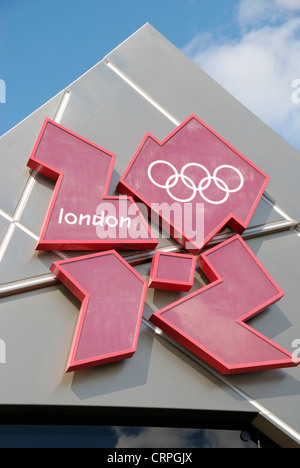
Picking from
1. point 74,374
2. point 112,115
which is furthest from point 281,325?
point 112,115

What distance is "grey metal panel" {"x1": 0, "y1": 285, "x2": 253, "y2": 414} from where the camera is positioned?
18.7 ft

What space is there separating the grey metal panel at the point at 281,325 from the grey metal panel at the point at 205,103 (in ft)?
2.52

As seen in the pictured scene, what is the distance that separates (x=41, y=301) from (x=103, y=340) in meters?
0.87

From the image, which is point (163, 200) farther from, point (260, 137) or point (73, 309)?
point (260, 137)

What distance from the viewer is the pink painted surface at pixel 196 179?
7.19 metres

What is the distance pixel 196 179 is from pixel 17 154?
246 centimetres

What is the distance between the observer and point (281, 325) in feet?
23.1

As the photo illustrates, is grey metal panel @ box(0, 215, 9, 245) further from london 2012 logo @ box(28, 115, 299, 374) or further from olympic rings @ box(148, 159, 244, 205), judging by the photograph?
olympic rings @ box(148, 159, 244, 205)

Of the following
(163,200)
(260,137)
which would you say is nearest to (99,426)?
(163,200)

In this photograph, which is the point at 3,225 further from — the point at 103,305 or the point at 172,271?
the point at 172,271

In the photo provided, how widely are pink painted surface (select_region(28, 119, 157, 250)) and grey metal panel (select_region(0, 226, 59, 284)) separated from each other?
15cm

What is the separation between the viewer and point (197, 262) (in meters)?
7.08

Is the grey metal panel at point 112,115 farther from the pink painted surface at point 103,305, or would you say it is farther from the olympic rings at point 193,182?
the pink painted surface at point 103,305

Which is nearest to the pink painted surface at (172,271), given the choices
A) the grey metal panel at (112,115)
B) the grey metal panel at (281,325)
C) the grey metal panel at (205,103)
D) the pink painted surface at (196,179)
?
the pink painted surface at (196,179)
